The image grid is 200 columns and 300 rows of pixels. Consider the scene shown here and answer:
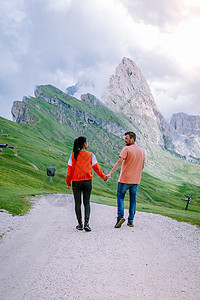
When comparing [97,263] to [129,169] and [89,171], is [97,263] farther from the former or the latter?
[129,169]

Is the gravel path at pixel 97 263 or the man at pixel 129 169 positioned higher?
the man at pixel 129 169

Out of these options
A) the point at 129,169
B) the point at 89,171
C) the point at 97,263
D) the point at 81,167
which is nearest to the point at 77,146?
the point at 81,167

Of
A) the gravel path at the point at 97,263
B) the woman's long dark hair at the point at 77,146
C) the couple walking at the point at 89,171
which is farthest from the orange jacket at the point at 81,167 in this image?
the gravel path at the point at 97,263

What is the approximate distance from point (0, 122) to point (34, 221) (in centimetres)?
16602

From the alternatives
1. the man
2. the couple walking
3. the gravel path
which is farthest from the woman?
the gravel path

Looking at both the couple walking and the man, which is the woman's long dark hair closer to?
the couple walking

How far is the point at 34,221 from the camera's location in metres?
13.0

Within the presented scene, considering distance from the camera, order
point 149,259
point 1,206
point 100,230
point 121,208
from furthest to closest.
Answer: point 1,206 < point 121,208 < point 100,230 < point 149,259

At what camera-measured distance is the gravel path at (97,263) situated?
5.58 m

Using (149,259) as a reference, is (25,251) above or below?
below

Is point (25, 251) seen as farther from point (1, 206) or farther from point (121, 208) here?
point (1, 206)

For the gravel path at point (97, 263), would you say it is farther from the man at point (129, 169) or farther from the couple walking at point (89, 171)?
the man at point (129, 169)

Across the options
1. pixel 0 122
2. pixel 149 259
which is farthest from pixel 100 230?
pixel 0 122

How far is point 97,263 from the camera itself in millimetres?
7148
